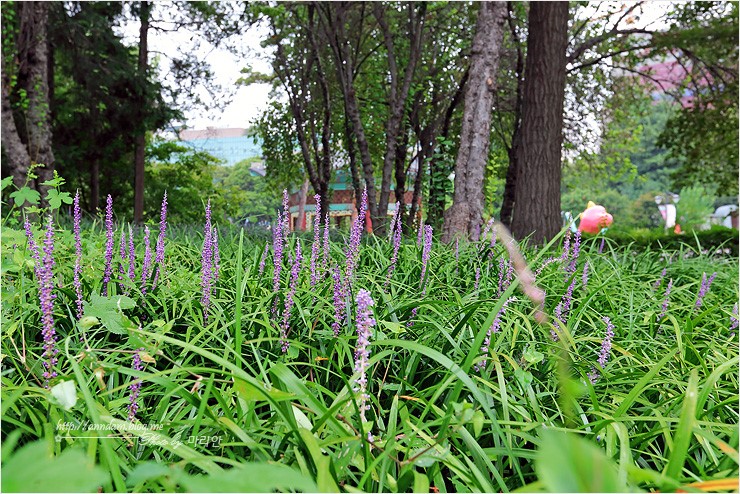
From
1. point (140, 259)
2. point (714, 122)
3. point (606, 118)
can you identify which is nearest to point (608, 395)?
point (140, 259)

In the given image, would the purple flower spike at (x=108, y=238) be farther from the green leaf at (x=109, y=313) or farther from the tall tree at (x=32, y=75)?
the tall tree at (x=32, y=75)

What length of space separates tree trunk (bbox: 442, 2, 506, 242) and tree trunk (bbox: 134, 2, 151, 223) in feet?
28.4

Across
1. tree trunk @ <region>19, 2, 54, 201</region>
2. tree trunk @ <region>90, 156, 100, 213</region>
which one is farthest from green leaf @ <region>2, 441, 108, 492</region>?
tree trunk @ <region>90, 156, 100, 213</region>

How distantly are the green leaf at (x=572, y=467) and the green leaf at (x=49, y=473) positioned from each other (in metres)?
0.45

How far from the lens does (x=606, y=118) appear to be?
50.5 feet

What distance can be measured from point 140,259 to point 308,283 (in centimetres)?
Result: 102

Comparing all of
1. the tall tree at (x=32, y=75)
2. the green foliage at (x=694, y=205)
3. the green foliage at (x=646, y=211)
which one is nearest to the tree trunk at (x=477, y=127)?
the tall tree at (x=32, y=75)

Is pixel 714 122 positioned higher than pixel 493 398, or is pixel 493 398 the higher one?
pixel 714 122

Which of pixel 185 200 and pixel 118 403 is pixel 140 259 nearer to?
pixel 118 403

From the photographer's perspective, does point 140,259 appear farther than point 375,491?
Yes

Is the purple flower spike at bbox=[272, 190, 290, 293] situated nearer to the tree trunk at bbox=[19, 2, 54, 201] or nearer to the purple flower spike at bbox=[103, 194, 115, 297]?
the purple flower spike at bbox=[103, 194, 115, 297]

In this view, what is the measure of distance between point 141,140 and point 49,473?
13.3m

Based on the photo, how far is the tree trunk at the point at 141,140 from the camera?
12117mm

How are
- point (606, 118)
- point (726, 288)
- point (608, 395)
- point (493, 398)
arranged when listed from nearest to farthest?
point (493, 398) → point (608, 395) → point (726, 288) → point (606, 118)
